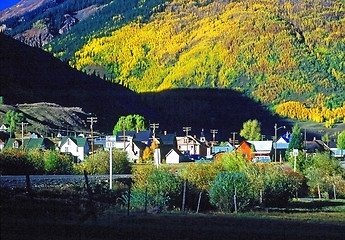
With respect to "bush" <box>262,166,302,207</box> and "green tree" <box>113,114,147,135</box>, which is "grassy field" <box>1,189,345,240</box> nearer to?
"bush" <box>262,166,302,207</box>

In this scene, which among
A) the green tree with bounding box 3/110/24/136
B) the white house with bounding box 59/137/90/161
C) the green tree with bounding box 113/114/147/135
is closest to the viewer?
the white house with bounding box 59/137/90/161

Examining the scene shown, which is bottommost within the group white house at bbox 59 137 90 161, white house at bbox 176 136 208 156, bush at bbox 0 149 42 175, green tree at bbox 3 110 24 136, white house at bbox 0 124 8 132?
bush at bbox 0 149 42 175

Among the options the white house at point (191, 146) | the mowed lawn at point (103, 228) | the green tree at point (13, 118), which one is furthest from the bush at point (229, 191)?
the white house at point (191, 146)

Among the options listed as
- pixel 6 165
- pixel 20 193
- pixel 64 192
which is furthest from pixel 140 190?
pixel 6 165

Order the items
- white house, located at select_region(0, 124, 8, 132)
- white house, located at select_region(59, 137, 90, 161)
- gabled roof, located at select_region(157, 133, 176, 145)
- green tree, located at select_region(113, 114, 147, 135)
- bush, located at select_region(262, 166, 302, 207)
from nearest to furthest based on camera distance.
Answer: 1. bush, located at select_region(262, 166, 302, 207)
2. white house, located at select_region(59, 137, 90, 161)
3. gabled roof, located at select_region(157, 133, 176, 145)
4. white house, located at select_region(0, 124, 8, 132)
5. green tree, located at select_region(113, 114, 147, 135)

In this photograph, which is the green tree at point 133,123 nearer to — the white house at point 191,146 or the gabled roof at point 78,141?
the white house at point 191,146

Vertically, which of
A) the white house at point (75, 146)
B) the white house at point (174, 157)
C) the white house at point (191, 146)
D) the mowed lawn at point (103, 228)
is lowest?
the mowed lawn at point (103, 228)

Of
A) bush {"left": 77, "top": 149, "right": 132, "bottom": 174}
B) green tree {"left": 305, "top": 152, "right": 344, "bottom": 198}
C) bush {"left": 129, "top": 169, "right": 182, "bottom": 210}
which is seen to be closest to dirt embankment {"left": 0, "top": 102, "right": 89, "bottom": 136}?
green tree {"left": 305, "top": 152, "right": 344, "bottom": 198}

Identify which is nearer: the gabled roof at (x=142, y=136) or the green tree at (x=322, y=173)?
the green tree at (x=322, y=173)

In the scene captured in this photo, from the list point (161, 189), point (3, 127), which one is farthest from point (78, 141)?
point (161, 189)

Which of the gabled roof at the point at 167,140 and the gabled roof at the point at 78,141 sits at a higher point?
the gabled roof at the point at 167,140

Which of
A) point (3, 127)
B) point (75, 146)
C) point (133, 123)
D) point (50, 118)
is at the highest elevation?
point (50, 118)

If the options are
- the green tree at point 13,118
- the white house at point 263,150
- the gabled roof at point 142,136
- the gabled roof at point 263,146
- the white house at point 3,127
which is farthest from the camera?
the gabled roof at point 263,146

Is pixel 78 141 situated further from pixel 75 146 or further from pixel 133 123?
pixel 133 123
